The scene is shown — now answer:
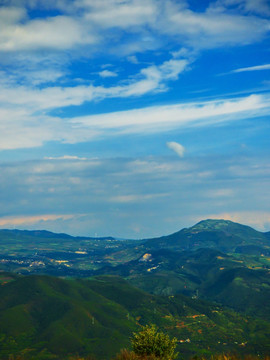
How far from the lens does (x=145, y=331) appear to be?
111312mm

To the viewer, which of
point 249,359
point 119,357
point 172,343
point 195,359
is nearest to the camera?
point 249,359

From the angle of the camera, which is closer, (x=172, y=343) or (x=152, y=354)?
(x=152, y=354)

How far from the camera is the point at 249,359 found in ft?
265

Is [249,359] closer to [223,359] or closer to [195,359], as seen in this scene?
[223,359]

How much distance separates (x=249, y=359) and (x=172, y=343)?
33.8m

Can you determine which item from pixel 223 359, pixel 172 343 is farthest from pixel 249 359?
pixel 172 343

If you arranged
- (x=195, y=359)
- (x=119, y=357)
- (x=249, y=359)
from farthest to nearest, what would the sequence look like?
(x=195, y=359) → (x=119, y=357) → (x=249, y=359)

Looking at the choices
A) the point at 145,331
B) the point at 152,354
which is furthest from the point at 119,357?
the point at 145,331

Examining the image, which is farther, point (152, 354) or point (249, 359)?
point (152, 354)

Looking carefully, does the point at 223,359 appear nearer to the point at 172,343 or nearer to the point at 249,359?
the point at 249,359

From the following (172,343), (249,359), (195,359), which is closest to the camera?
(249,359)

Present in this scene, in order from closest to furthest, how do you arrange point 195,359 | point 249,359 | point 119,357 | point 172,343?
point 249,359
point 119,357
point 195,359
point 172,343

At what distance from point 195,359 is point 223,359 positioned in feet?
59.1

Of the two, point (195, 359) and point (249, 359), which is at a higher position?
point (249, 359)
